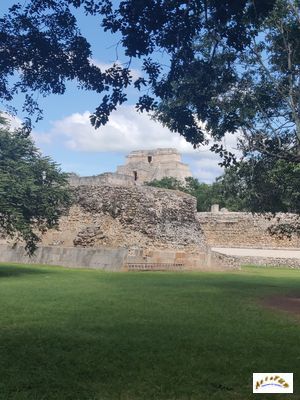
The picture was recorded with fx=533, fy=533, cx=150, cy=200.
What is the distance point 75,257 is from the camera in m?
21.6

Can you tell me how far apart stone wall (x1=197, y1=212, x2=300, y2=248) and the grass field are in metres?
23.6

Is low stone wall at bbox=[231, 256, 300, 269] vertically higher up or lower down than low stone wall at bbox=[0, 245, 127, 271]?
higher up

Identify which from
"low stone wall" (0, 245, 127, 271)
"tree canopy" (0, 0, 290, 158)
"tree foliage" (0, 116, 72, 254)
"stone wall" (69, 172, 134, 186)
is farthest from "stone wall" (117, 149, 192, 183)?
"tree canopy" (0, 0, 290, 158)

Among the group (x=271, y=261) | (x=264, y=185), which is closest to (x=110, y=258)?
(x=264, y=185)

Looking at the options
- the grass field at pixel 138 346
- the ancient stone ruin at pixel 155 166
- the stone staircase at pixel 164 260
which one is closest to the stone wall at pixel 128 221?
the stone staircase at pixel 164 260

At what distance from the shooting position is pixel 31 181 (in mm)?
16859

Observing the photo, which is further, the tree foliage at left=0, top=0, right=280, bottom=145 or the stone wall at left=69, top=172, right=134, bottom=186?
the stone wall at left=69, top=172, right=134, bottom=186

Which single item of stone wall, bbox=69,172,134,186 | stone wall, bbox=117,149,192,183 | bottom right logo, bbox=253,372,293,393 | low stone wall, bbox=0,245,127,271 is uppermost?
stone wall, bbox=117,149,192,183

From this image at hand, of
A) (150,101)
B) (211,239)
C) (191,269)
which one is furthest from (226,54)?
(211,239)

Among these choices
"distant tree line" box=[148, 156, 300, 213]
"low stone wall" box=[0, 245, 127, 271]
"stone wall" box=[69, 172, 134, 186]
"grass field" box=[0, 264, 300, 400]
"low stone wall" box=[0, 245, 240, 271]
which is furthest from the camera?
"stone wall" box=[69, 172, 134, 186]

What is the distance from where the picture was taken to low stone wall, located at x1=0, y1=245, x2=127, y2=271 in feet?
67.5

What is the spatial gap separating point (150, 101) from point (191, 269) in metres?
17.4

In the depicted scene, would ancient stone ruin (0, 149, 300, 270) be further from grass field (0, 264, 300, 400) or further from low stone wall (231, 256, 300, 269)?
grass field (0, 264, 300, 400)

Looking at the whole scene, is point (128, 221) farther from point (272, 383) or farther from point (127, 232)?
point (272, 383)
